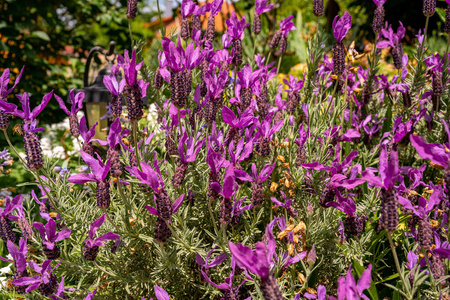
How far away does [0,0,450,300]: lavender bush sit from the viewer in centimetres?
97

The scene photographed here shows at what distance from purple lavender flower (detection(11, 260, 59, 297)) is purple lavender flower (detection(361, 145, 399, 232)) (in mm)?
836

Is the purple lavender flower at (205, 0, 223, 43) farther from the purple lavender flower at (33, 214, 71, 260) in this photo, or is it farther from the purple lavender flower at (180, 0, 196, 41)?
the purple lavender flower at (33, 214, 71, 260)

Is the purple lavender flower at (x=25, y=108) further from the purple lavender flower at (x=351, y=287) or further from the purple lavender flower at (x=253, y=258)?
the purple lavender flower at (x=351, y=287)

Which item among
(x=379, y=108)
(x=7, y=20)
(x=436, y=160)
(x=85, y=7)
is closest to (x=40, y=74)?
(x=7, y=20)

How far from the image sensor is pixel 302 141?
136cm

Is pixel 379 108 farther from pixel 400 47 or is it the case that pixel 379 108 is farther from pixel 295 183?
pixel 295 183

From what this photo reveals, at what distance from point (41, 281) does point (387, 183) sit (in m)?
0.89

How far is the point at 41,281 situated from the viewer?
3.26 feet

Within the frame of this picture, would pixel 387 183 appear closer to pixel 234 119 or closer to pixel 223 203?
pixel 223 203

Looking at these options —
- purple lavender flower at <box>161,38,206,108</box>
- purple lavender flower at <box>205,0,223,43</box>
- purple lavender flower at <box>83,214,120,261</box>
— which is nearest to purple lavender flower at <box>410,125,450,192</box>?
purple lavender flower at <box>161,38,206,108</box>

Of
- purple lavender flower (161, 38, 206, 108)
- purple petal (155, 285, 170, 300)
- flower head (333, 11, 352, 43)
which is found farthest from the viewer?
flower head (333, 11, 352, 43)

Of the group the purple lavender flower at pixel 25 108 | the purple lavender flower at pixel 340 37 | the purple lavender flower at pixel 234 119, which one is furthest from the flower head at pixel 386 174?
the purple lavender flower at pixel 25 108

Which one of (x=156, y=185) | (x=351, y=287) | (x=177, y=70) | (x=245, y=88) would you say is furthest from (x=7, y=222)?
(x=351, y=287)

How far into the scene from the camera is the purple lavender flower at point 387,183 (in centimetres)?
75
